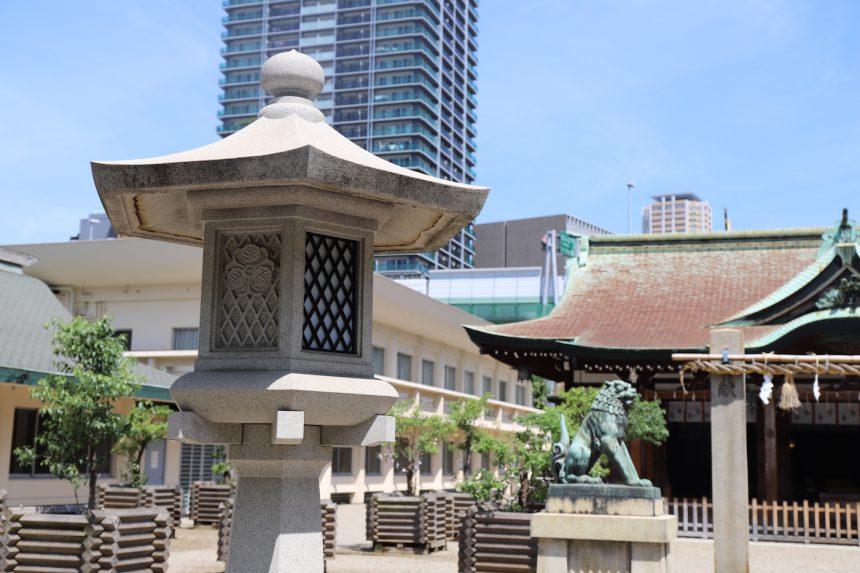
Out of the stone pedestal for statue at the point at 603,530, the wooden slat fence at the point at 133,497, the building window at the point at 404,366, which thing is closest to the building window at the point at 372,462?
the building window at the point at 404,366

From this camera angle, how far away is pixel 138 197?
7289 mm

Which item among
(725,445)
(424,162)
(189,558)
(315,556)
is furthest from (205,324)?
(424,162)

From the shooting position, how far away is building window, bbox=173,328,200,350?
109 feet

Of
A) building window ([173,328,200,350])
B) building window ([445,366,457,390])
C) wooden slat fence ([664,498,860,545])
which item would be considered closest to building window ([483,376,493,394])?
building window ([445,366,457,390])

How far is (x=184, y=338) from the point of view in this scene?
3341cm

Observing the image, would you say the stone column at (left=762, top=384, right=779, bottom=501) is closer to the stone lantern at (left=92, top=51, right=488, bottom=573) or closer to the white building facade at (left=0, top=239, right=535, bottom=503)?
the white building facade at (left=0, top=239, right=535, bottom=503)

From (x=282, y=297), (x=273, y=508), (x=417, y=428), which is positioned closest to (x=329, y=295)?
(x=282, y=297)

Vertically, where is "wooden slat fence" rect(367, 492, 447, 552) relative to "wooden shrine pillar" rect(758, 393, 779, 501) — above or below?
below

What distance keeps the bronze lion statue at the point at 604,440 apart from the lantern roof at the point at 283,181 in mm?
5185

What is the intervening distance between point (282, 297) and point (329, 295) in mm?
568

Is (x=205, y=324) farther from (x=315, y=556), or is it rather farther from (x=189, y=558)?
(x=189, y=558)

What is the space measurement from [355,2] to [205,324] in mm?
117993

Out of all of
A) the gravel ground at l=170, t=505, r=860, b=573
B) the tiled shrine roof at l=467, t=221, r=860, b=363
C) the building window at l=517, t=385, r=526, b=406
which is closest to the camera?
the gravel ground at l=170, t=505, r=860, b=573

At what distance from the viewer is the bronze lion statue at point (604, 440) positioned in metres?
12.3
